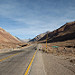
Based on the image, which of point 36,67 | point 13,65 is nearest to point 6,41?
point 13,65

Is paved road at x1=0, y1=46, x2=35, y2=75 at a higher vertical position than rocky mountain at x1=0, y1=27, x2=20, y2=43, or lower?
lower

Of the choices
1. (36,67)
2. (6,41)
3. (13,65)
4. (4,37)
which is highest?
(4,37)

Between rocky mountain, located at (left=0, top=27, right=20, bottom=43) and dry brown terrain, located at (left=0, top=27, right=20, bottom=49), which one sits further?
rocky mountain, located at (left=0, top=27, right=20, bottom=43)

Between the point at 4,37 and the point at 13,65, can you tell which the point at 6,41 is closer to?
the point at 4,37

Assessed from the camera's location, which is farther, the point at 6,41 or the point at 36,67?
the point at 6,41

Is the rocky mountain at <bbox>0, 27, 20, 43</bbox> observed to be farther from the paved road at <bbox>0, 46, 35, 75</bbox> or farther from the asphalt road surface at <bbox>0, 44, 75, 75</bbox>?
the asphalt road surface at <bbox>0, 44, 75, 75</bbox>

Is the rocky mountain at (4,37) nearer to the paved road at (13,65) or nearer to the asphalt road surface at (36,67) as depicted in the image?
the paved road at (13,65)

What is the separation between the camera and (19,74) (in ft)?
19.3

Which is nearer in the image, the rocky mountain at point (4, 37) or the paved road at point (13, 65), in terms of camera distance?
the paved road at point (13, 65)

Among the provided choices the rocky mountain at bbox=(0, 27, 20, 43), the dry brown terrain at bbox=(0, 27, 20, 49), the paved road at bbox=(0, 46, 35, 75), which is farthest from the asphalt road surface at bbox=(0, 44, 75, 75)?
the rocky mountain at bbox=(0, 27, 20, 43)

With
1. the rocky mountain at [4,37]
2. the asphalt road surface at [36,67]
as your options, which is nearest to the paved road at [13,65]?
the asphalt road surface at [36,67]

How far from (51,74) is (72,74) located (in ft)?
4.66

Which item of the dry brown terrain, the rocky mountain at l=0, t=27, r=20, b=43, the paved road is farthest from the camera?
the rocky mountain at l=0, t=27, r=20, b=43

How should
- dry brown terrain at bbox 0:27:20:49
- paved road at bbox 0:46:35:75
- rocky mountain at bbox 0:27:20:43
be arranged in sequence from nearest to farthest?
paved road at bbox 0:46:35:75 < dry brown terrain at bbox 0:27:20:49 < rocky mountain at bbox 0:27:20:43
